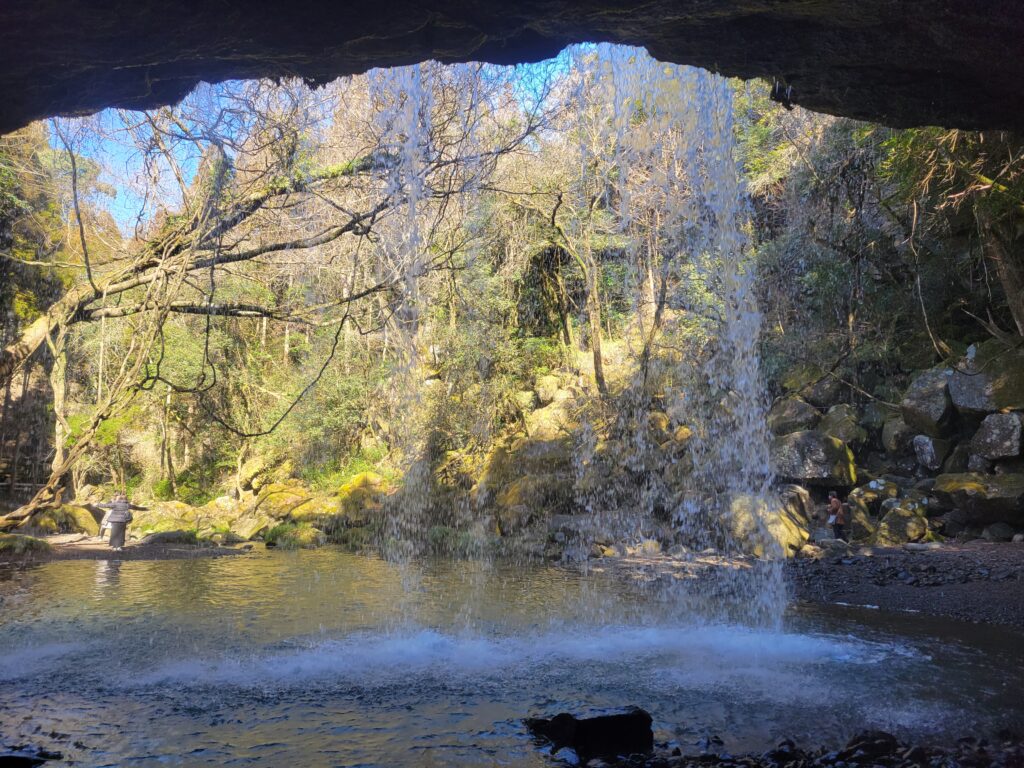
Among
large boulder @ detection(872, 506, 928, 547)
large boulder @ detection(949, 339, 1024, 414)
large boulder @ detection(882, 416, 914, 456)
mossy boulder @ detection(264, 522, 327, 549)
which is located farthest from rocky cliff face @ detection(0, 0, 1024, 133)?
mossy boulder @ detection(264, 522, 327, 549)

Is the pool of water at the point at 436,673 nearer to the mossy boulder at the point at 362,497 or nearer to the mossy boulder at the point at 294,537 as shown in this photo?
the mossy boulder at the point at 294,537

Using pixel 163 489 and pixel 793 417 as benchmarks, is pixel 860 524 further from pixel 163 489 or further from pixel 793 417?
pixel 163 489

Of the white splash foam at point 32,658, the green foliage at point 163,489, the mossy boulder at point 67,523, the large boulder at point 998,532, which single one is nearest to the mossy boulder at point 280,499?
the mossy boulder at point 67,523

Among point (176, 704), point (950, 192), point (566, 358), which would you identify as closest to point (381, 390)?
point (566, 358)

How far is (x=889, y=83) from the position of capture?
582cm

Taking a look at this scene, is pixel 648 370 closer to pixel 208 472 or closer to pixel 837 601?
pixel 837 601

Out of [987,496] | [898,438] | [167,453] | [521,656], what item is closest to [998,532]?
[987,496]

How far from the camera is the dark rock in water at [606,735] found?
4.47 metres

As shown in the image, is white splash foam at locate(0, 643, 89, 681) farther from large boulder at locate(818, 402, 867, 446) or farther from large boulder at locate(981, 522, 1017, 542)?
large boulder at locate(818, 402, 867, 446)

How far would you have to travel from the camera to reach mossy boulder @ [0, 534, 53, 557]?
1404 centimetres

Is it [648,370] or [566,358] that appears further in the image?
[566,358]

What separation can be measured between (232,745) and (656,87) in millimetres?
15997

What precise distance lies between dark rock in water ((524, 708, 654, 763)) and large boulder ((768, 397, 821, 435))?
14.2 metres

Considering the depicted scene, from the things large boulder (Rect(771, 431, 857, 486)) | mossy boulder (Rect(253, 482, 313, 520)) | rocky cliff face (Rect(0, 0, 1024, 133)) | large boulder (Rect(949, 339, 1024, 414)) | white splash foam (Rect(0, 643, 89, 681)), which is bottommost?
white splash foam (Rect(0, 643, 89, 681))
